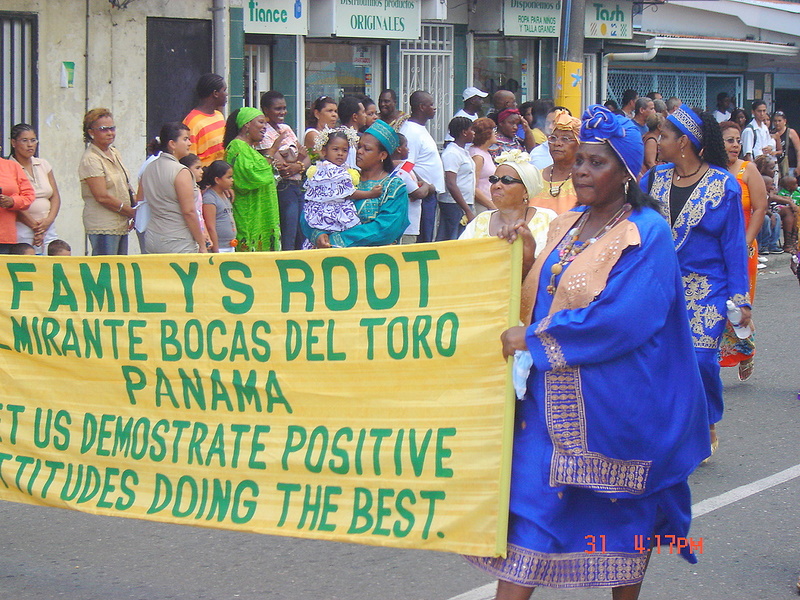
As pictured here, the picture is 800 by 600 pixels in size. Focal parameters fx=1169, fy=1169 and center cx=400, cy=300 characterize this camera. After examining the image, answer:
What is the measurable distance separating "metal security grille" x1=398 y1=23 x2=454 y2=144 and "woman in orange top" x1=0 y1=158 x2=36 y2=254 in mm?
8466

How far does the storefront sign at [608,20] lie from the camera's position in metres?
19.3

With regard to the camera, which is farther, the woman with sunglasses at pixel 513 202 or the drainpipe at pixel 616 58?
the drainpipe at pixel 616 58

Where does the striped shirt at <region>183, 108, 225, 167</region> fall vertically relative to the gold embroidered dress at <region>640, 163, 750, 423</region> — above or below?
above

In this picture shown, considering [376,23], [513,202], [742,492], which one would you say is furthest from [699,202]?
[376,23]

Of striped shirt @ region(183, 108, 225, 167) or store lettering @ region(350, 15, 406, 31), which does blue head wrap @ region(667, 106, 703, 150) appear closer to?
striped shirt @ region(183, 108, 225, 167)

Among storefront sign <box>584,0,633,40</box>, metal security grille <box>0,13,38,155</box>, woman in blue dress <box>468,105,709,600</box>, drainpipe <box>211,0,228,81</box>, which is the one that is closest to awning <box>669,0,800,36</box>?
storefront sign <box>584,0,633,40</box>

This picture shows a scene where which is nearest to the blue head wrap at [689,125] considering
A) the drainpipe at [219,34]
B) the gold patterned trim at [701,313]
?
the gold patterned trim at [701,313]

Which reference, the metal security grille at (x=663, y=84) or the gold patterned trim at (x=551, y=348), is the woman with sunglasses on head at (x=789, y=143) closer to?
the metal security grille at (x=663, y=84)

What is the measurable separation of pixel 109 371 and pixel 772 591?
8.94 ft

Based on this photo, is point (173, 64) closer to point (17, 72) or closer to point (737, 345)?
point (17, 72)

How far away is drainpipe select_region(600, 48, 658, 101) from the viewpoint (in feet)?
66.5

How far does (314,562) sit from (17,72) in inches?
356

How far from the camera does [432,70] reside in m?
17.3
